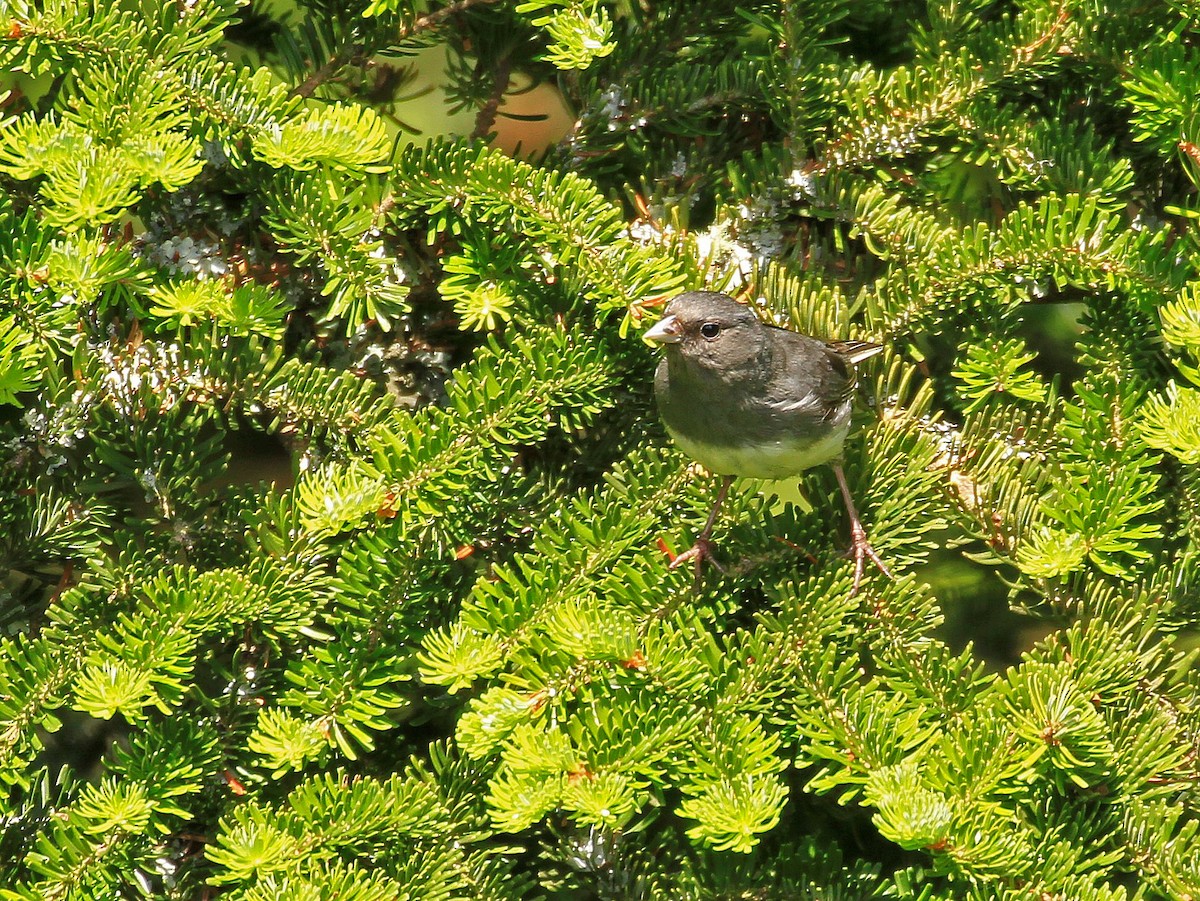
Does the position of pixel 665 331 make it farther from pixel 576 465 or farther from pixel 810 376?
pixel 810 376

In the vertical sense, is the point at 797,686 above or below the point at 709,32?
below

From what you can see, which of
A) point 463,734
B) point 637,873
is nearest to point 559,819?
point 637,873

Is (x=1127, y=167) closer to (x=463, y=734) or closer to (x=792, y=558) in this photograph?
(x=792, y=558)

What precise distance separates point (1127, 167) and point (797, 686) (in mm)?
863

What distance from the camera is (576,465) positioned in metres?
1.79

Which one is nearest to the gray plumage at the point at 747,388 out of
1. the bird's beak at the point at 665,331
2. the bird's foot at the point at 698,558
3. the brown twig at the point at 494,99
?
the bird's beak at the point at 665,331

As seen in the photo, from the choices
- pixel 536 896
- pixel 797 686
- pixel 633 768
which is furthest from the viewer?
pixel 536 896

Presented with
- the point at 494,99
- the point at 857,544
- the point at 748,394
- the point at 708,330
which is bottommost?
the point at 748,394

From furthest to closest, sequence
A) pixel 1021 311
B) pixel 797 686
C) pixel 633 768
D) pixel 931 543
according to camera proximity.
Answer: pixel 1021 311 → pixel 931 543 → pixel 797 686 → pixel 633 768

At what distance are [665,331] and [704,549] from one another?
317mm

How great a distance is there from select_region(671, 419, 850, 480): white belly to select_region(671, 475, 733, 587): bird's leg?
2.1 inches

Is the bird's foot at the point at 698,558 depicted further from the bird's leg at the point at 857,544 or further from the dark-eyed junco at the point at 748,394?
the bird's leg at the point at 857,544

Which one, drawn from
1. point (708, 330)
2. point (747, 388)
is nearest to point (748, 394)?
point (747, 388)

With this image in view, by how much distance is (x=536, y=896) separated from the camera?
1654 millimetres
